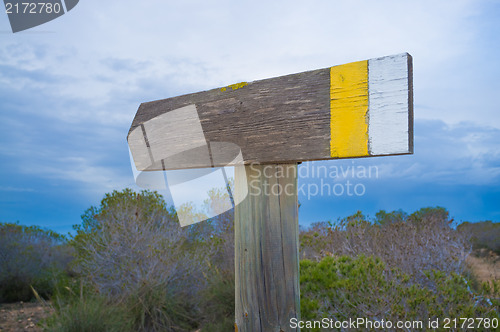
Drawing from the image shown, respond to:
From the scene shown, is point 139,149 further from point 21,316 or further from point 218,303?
point 21,316

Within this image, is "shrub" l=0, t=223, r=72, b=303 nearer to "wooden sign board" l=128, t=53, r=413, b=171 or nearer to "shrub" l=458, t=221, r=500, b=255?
"wooden sign board" l=128, t=53, r=413, b=171

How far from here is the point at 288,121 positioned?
1.90 m

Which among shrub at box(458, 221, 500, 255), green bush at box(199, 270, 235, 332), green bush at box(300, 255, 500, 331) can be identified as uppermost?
green bush at box(300, 255, 500, 331)

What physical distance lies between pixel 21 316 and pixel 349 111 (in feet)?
21.4

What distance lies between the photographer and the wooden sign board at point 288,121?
168 centimetres

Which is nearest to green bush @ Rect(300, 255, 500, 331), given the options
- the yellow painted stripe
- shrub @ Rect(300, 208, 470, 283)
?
shrub @ Rect(300, 208, 470, 283)

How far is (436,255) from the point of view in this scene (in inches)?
225

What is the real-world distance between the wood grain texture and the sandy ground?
3.98 m

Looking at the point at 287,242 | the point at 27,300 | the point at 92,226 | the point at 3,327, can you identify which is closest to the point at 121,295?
the point at 3,327

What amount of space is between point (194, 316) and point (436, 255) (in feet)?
11.9

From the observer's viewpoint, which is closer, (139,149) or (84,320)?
(139,149)

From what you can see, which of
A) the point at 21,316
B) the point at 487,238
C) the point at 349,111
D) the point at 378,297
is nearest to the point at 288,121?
the point at 349,111

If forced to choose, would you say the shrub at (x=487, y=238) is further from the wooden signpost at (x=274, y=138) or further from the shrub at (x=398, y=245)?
the wooden signpost at (x=274, y=138)

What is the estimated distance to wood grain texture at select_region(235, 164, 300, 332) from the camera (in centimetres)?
208
